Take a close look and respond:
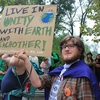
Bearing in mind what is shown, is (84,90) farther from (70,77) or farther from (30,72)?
(30,72)

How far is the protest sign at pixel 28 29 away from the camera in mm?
2537

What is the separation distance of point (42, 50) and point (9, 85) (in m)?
0.76

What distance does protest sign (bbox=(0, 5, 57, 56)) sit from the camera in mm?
2537

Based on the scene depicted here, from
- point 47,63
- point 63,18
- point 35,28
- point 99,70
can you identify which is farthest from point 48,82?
point 63,18

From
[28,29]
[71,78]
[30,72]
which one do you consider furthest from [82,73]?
[28,29]

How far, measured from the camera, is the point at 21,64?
2.80 meters

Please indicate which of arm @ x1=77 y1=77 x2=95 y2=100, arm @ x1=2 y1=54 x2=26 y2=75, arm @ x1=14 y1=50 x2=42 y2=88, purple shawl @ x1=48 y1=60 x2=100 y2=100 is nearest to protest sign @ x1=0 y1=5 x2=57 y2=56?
arm @ x1=2 y1=54 x2=26 y2=75

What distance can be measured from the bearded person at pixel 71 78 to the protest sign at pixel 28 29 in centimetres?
18

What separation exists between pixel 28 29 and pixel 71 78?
843mm

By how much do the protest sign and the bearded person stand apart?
7.3 inches

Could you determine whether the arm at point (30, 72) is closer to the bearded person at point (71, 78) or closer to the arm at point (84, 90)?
the bearded person at point (71, 78)

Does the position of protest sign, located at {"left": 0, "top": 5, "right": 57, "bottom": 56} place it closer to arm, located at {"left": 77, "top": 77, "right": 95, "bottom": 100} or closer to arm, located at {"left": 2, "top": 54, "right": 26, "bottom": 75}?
arm, located at {"left": 2, "top": 54, "right": 26, "bottom": 75}

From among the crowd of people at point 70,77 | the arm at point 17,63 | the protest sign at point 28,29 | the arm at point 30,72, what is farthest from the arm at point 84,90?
the arm at point 17,63

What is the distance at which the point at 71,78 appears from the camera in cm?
212
